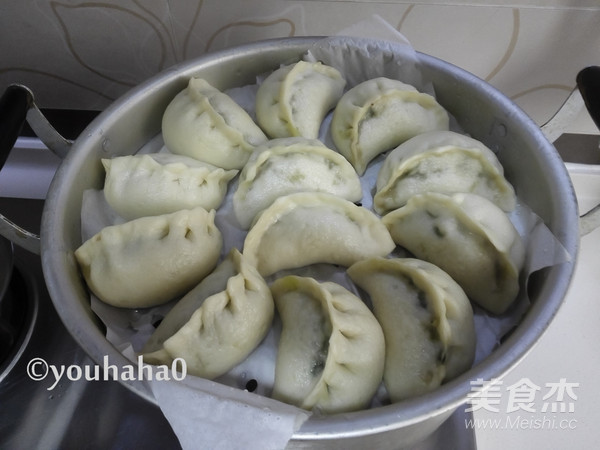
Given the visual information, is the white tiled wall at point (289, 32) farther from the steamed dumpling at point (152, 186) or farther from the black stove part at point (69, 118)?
the steamed dumpling at point (152, 186)

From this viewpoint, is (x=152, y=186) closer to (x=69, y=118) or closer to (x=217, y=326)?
(x=217, y=326)

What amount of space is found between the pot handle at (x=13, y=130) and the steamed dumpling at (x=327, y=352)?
386 millimetres

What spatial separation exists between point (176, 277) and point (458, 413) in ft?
1.62

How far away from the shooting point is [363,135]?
2.90 feet

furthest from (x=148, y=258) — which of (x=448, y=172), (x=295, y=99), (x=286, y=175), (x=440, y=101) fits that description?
(x=440, y=101)

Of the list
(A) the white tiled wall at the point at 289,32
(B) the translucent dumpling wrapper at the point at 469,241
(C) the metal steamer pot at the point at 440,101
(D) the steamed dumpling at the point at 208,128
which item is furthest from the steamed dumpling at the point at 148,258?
(A) the white tiled wall at the point at 289,32

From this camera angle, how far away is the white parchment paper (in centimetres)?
56

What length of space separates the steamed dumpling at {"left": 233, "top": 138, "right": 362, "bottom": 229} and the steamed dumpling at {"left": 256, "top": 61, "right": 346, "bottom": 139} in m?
0.06

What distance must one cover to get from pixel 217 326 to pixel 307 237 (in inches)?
7.6

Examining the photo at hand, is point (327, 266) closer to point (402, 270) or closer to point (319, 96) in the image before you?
point (402, 270)

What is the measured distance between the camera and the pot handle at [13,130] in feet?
2.35

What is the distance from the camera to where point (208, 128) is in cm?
86

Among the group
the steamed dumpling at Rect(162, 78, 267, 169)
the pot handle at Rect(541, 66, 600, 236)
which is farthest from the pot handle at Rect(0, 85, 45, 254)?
the pot handle at Rect(541, 66, 600, 236)

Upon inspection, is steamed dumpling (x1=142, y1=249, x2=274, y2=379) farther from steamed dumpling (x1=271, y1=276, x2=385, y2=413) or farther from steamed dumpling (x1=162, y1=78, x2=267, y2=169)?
steamed dumpling (x1=162, y1=78, x2=267, y2=169)
